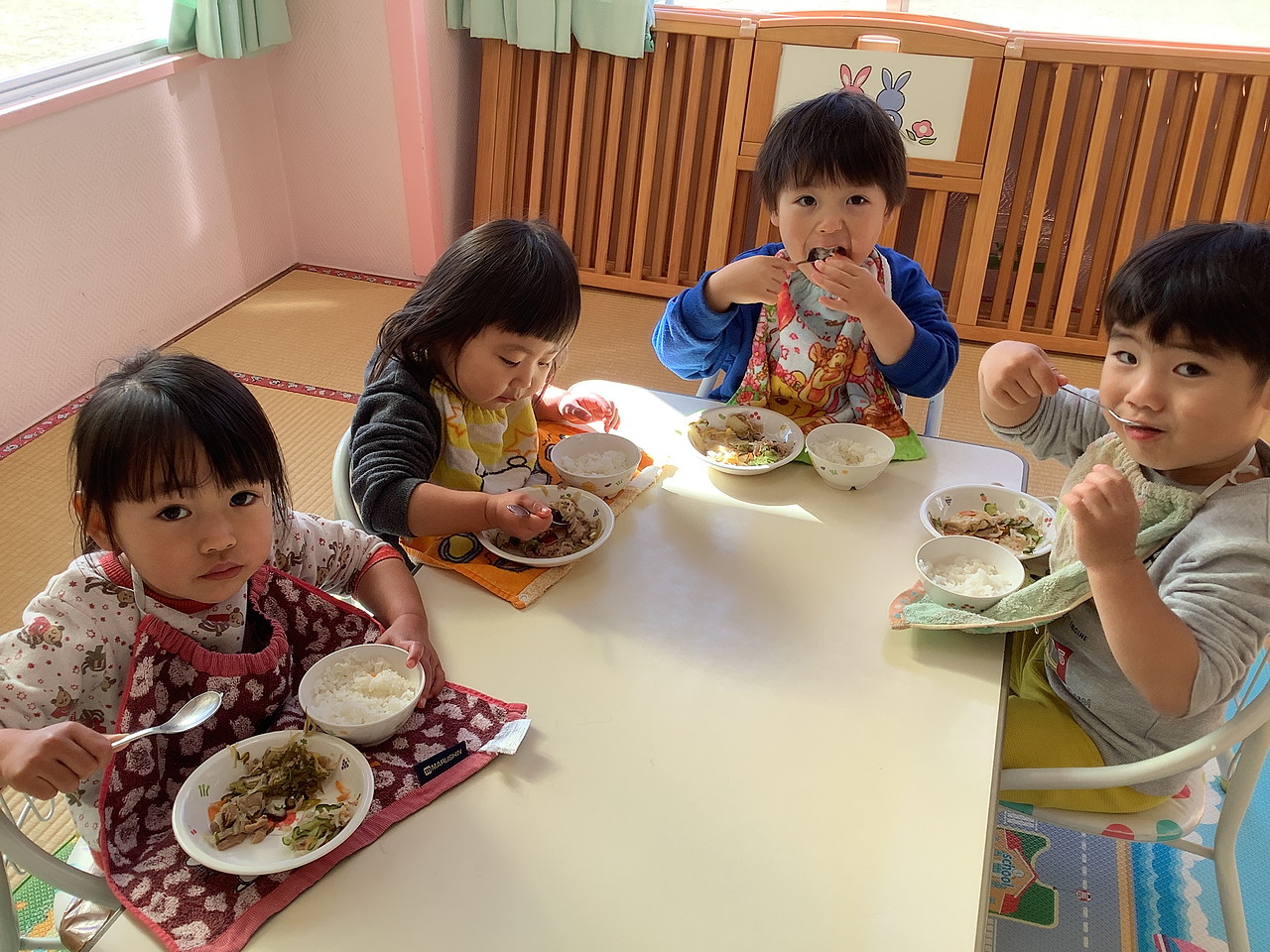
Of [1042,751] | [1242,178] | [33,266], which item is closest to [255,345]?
[33,266]

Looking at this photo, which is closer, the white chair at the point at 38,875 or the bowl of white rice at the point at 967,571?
the white chair at the point at 38,875

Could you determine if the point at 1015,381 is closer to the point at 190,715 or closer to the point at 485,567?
the point at 485,567

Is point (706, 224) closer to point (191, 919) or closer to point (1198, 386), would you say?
point (1198, 386)

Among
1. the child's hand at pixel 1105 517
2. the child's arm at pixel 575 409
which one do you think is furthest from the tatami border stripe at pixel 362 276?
the child's hand at pixel 1105 517

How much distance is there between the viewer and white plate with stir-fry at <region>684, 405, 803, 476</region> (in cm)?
143

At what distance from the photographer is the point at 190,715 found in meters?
0.94

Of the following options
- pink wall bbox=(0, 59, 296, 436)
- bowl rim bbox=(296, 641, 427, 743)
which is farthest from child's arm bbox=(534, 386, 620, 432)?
pink wall bbox=(0, 59, 296, 436)

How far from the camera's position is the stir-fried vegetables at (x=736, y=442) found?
4.74ft

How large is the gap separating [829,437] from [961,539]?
1.00ft

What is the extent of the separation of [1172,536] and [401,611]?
2.89ft

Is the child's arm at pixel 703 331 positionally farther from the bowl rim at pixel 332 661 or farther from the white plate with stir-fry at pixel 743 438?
the bowl rim at pixel 332 661

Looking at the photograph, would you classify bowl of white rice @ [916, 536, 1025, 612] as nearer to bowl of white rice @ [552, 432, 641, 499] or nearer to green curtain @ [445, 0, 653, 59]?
bowl of white rice @ [552, 432, 641, 499]

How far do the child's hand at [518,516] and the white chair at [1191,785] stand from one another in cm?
61

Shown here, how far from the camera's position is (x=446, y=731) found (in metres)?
0.97
